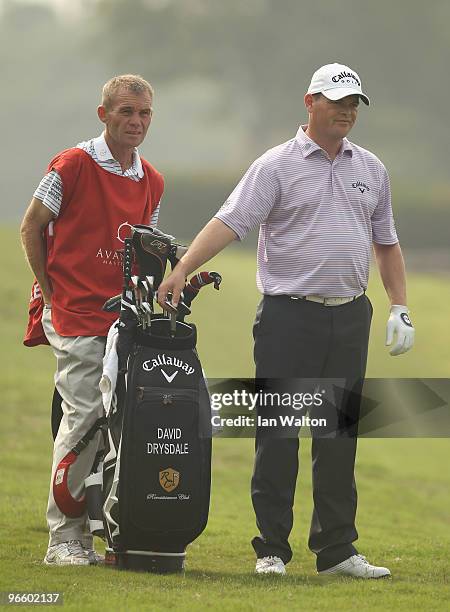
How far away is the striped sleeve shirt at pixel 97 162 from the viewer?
18.0ft

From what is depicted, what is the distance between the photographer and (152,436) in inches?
202

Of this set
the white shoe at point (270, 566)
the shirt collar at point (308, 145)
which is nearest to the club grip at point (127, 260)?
the shirt collar at point (308, 145)

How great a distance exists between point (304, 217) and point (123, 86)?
982mm

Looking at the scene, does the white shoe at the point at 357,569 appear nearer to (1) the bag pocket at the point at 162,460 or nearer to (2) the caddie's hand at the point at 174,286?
(1) the bag pocket at the point at 162,460

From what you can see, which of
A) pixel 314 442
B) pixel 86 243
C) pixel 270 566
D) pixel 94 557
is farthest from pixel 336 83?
pixel 94 557

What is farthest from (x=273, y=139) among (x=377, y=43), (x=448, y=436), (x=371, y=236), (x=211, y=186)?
(x=371, y=236)

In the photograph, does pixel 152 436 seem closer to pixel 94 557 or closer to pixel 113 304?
pixel 113 304

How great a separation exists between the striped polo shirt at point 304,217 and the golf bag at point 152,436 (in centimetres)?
39

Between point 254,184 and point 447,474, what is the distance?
10483 mm

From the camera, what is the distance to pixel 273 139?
50.4 meters

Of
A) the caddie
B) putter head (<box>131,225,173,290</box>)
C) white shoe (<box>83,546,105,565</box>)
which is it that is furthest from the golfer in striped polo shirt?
white shoe (<box>83,546,105,565</box>)

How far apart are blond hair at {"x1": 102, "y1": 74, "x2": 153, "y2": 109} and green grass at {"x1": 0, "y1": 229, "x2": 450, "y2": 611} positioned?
80.5 inches

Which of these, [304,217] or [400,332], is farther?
[400,332]

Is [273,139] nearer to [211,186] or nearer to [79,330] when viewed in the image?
[211,186]
